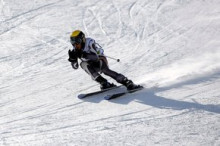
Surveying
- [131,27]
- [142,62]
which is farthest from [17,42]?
[142,62]

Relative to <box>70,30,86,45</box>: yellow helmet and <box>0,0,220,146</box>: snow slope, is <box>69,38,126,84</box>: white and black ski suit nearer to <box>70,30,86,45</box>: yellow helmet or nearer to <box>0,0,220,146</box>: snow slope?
<box>70,30,86,45</box>: yellow helmet

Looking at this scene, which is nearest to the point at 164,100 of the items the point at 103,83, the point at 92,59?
the point at 103,83

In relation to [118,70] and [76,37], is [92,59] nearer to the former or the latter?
[76,37]

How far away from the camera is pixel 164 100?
780 cm

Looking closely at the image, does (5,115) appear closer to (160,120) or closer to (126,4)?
(160,120)

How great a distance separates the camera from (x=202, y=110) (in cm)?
710

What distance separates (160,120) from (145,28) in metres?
5.83

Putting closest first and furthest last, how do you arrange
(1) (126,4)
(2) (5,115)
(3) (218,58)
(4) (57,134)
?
1. (4) (57,134)
2. (2) (5,115)
3. (3) (218,58)
4. (1) (126,4)

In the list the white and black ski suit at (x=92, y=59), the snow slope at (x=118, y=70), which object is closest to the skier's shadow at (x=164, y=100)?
the snow slope at (x=118, y=70)

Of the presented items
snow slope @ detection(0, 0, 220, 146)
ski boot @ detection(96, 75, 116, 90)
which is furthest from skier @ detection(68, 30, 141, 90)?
snow slope @ detection(0, 0, 220, 146)

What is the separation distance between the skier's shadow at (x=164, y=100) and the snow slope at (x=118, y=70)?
2cm

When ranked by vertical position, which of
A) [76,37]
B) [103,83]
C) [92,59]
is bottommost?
[103,83]

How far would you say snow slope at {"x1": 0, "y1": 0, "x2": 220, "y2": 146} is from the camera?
268 inches

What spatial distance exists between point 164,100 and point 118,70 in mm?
2353
